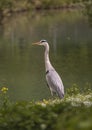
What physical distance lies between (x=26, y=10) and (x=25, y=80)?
54271mm

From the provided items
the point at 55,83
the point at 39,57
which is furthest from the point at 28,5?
the point at 55,83

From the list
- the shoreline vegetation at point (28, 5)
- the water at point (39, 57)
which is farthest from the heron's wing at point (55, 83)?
the shoreline vegetation at point (28, 5)

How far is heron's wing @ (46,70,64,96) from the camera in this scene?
1391cm

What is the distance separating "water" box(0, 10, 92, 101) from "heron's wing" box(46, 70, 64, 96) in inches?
146

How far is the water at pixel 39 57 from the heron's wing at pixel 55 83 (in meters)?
3.71

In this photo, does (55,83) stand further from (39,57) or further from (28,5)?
(28,5)

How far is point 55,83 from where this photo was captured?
14055 millimetres

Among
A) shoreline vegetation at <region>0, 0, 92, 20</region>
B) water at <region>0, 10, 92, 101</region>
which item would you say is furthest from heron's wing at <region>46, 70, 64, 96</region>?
shoreline vegetation at <region>0, 0, 92, 20</region>

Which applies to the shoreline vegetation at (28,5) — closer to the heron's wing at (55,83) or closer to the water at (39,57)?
the water at (39,57)

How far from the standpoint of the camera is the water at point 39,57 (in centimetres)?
2203

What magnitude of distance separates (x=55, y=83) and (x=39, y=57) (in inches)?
699

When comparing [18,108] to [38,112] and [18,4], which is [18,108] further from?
[18,4]

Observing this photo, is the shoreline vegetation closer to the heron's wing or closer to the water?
the water

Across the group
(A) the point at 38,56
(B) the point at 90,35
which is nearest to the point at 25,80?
(A) the point at 38,56
